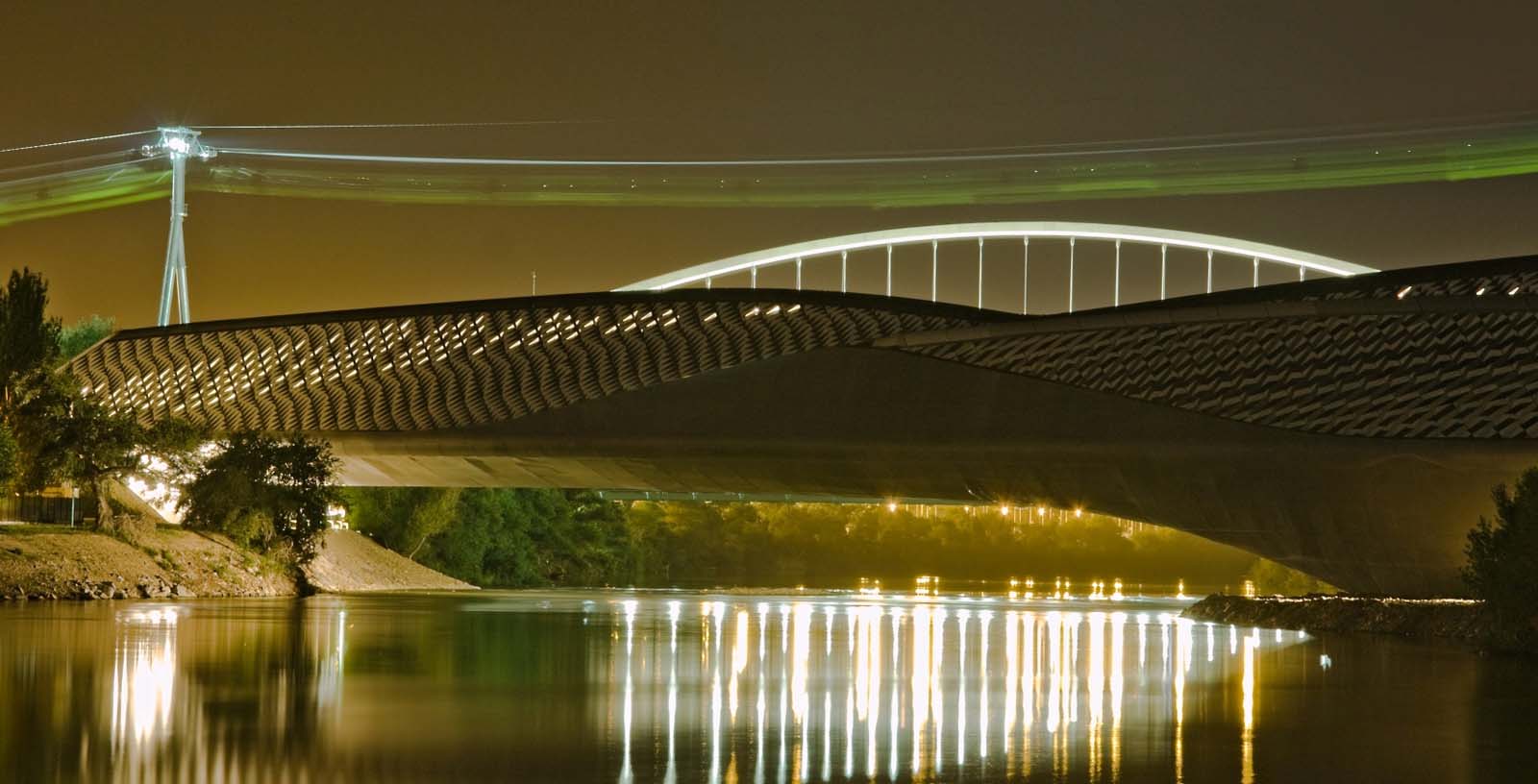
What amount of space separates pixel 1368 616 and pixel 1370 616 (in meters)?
0.05

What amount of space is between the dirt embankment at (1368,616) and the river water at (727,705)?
84.4 inches

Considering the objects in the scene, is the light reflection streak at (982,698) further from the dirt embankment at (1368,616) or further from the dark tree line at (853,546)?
the dark tree line at (853,546)

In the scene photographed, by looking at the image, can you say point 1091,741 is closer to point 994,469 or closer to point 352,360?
point 994,469

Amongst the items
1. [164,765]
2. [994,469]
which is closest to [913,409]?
[994,469]

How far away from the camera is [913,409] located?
43.6m

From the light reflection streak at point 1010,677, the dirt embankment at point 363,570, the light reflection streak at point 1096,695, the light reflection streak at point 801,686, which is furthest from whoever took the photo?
the dirt embankment at point 363,570

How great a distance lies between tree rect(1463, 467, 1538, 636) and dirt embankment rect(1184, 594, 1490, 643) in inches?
27.2

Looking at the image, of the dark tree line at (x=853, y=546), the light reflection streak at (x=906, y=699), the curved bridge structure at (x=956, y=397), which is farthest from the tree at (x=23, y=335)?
the dark tree line at (x=853, y=546)

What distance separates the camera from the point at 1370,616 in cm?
3130

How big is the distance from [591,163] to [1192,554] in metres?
77.0

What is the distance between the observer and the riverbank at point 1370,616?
2878cm

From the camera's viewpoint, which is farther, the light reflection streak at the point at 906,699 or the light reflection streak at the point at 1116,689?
the light reflection streak at the point at 1116,689

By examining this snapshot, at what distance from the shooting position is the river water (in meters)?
10.8

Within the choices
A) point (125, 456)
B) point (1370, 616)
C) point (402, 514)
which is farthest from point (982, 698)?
point (402, 514)
